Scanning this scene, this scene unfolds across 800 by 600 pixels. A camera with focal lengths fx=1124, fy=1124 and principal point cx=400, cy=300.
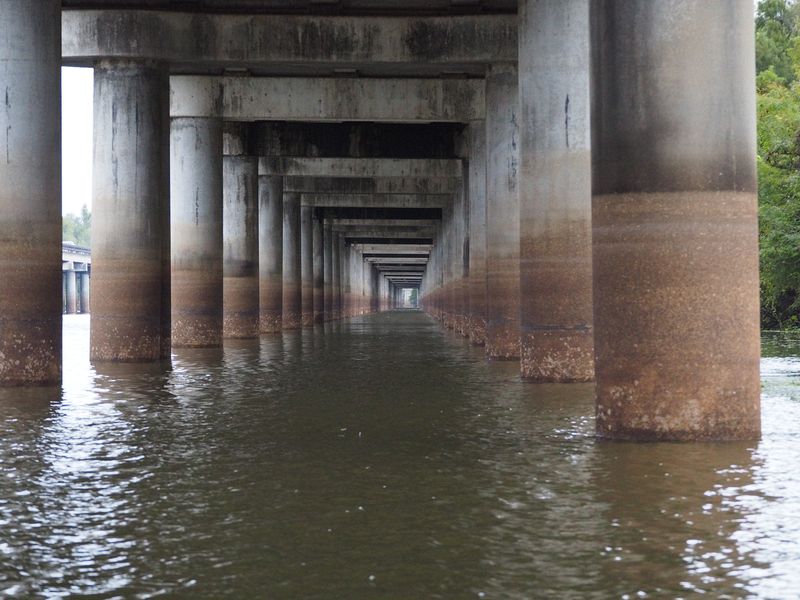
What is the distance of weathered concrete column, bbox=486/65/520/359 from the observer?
71.5 ft

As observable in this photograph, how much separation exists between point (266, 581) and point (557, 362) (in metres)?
11.1

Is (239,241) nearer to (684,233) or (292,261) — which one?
(292,261)

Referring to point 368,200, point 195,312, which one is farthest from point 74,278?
point 195,312

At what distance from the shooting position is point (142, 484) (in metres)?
7.49

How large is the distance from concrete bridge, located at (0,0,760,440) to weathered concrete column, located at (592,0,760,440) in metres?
0.02

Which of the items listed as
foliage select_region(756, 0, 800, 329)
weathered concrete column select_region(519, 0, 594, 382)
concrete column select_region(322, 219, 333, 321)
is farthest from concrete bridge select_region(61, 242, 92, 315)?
weathered concrete column select_region(519, 0, 594, 382)

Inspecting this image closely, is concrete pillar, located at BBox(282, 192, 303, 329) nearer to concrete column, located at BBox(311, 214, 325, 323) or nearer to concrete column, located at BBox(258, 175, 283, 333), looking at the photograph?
concrete column, located at BBox(258, 175, 283, 333)

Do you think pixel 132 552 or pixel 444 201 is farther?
pixel 444 201

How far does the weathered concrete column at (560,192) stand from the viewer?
51.8 feet

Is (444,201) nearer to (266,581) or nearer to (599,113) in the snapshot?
(599,113)

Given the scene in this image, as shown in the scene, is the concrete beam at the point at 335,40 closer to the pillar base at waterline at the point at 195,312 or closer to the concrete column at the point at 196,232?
the concrete column at the point at 196,232

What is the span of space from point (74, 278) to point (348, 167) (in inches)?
2086

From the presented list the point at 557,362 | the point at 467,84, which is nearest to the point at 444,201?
the point at 467,84

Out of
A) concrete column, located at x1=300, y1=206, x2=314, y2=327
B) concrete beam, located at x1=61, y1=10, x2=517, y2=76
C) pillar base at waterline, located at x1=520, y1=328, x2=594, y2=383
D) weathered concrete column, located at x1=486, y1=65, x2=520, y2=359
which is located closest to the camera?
pillar base at waterline, located at x1=520, y1=328, x2=594, y2=383
